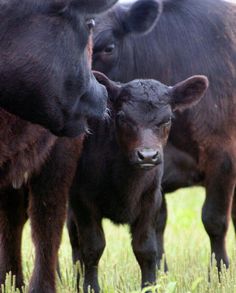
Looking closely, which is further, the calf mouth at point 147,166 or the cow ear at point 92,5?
the calf mouth at point 147,166

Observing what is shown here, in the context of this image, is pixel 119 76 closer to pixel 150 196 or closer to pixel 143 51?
pixel 143 51

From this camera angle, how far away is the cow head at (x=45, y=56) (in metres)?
5.06

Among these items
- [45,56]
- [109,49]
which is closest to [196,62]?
[109,49]

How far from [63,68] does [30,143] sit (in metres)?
0.73

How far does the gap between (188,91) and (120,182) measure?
32.7 inches

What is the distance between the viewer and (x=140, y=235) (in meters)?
7.02

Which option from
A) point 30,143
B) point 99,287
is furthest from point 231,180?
point 30,143

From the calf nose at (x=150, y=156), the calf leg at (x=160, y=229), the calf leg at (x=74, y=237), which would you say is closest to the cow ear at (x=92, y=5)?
the calf nose at (x=150, y=156)

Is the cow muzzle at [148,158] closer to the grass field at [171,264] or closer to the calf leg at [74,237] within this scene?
the grass field at [171,264]

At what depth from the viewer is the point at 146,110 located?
6.83 m

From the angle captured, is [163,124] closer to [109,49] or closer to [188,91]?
[188,91]

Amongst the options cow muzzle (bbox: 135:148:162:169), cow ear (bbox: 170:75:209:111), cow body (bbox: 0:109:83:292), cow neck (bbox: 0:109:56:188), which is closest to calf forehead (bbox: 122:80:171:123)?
cow ear (bbox: 170:75:209:111)

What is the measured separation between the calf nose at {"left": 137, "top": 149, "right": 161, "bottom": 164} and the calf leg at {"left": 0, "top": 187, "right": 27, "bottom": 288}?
0.86 meters

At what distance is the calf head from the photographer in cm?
658
